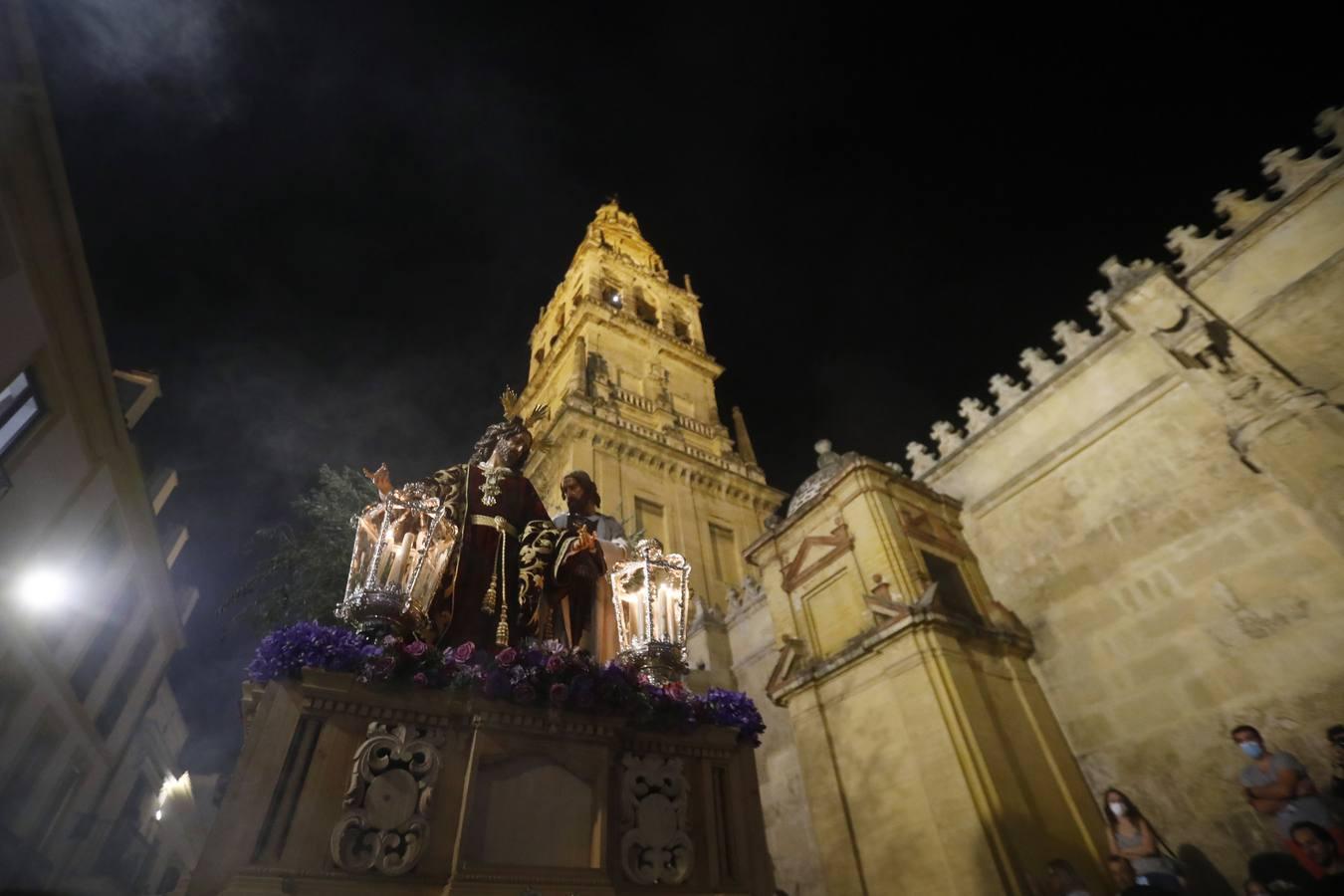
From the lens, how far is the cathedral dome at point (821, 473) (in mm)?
12812

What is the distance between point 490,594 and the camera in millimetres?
4379

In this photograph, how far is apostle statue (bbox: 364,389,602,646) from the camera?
4273 mm

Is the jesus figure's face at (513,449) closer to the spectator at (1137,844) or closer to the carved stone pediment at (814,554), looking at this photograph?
the carved stone pediment at (814,554)

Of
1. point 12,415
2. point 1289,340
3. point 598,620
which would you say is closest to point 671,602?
point 598,620

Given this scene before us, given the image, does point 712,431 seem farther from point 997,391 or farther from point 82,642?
point 82,642

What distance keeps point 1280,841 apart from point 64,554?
20.9 m

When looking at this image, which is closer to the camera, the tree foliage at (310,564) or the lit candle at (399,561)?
the lit candle at (399,561)

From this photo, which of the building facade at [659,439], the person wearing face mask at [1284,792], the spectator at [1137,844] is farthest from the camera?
→ the building facade at [659,439]

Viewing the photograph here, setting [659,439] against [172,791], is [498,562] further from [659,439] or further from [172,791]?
[172,791]

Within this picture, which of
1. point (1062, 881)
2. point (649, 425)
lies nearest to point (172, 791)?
point (649, 425)

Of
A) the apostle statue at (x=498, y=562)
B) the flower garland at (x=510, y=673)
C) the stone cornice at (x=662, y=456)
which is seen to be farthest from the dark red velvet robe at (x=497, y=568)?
the stone cornice at (x=662, y=456)

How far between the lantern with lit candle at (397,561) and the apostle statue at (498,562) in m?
0.12

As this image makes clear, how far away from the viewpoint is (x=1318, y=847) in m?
5.70

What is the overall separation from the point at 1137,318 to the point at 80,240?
1923cm
